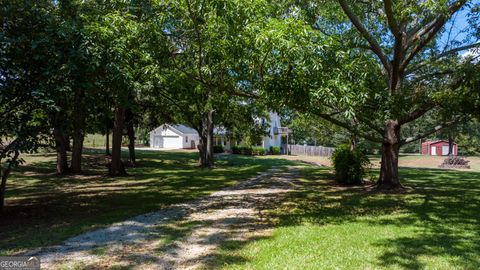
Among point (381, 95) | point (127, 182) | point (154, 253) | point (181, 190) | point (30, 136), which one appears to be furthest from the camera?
point (127, 182)

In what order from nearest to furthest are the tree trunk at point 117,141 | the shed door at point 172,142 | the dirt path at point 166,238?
the dirt path at point 166,238 → the tree trunk at point 117,141 → the shed door at point 172,142

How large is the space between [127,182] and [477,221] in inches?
482

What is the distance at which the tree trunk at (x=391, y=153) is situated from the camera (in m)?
13.0

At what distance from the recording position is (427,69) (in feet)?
46.9

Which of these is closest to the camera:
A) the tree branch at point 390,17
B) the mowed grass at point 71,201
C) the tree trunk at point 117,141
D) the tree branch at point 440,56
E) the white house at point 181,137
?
the mowed grass at point 71,201

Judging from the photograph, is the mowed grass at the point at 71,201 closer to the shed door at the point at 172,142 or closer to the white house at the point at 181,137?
the white house at the point at 181,137

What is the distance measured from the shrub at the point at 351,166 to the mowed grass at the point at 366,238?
160 inches

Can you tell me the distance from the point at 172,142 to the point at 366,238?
54271 millimetres

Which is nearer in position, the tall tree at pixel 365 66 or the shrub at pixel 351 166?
the tall tree at pixel 365 66

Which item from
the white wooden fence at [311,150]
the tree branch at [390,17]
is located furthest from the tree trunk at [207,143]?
the white wooden fence at [311,150]

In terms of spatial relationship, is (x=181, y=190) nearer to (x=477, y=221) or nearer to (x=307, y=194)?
(x=307, y=194)

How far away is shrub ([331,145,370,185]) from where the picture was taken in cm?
1476

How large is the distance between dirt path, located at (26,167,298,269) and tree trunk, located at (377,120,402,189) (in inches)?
205

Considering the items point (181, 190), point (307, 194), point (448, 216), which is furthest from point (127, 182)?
point (448, 216)
